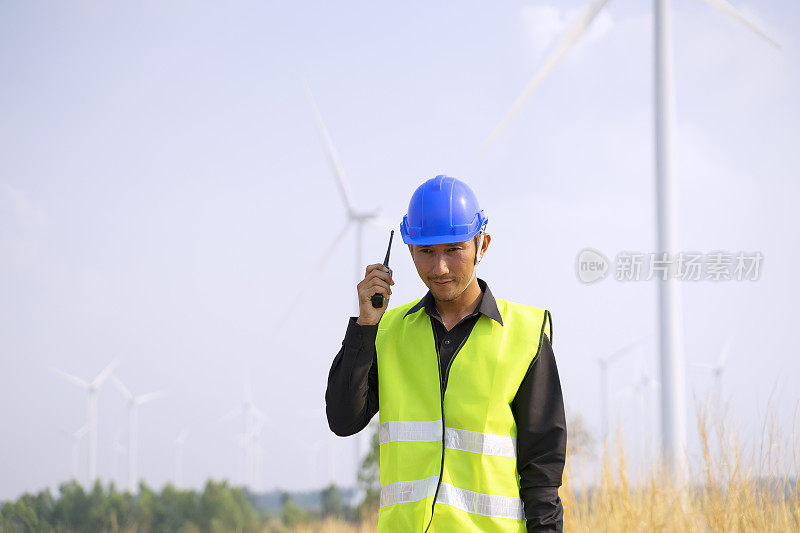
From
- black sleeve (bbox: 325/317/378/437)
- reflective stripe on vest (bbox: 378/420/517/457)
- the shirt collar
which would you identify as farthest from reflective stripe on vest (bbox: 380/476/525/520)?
the shirt collar

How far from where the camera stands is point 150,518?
85.8 feet

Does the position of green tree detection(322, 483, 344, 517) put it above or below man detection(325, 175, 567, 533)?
below

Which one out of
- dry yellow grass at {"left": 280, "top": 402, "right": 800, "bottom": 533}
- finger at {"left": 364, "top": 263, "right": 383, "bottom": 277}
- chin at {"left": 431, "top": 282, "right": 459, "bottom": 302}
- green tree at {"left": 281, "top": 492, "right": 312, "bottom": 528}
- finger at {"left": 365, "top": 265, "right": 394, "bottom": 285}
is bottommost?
green tree at {"left": 281, "top": 492, "right": 312, "bottom": 528}

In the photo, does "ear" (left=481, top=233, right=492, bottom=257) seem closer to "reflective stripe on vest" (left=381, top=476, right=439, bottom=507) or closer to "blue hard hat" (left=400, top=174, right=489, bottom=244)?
"blue hard hat" (left=400, top=174, right=489, bottom=244)

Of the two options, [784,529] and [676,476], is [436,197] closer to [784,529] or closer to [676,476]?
[784,529]

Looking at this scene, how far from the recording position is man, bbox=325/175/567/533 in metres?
3.26

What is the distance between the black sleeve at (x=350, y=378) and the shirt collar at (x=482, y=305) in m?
0.27

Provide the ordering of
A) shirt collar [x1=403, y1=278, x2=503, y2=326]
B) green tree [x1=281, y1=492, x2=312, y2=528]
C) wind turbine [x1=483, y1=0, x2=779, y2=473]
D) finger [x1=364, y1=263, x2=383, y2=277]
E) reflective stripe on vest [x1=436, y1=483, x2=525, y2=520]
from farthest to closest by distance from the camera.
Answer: green tree [x1=281, y1=492, x2=312, y2=528], wind turbine [x1=483, y1=0, x2=779, y2=473], shirt collar [x1=403, y1=278, x2=503, y2=326], finger [x1=364, y1=263, x2=383, y2=277], reflective stripe on vest [x1=436, y1=483, x2=525, y2=520]

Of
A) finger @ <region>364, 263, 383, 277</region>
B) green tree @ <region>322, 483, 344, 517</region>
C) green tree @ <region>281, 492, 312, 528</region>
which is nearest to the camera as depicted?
finger @ <region>364, 263, 383, 277</region>

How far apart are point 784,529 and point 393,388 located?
449 centimetres

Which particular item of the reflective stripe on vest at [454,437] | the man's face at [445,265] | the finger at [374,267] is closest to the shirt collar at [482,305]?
the man's face at [445,265]

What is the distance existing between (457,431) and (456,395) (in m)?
0.14

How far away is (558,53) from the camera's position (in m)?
17.6

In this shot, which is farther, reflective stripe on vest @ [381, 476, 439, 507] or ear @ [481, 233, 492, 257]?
ear @ [481, 233, 492, 257]
